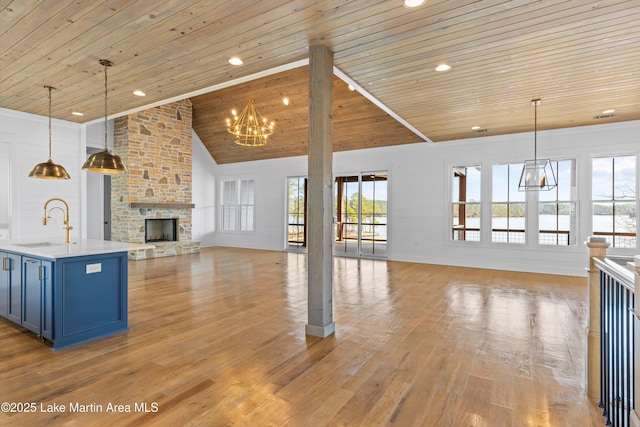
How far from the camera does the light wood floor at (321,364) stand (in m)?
2.11

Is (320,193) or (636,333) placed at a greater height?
(320,193)

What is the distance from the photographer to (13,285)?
3.54 metres

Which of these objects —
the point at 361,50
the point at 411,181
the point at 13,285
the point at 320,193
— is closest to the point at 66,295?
the point at 13,285

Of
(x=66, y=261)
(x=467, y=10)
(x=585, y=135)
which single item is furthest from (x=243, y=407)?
(x=585, y=135)

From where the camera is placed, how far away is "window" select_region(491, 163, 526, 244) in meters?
7.25

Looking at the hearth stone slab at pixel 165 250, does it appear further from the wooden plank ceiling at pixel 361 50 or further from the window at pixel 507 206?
the window at pixel 507 206

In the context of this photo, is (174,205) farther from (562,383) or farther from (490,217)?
(562,383)

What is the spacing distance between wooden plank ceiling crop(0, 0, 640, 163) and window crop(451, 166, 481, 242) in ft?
6.70

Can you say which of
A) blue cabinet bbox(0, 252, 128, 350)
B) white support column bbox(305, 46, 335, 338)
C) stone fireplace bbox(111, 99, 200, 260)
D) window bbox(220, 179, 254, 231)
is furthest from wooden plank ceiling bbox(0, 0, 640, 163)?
window bbox(220, 179, 254, 231)

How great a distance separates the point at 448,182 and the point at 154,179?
24.1 feet

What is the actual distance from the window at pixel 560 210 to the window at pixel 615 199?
0.33 metres

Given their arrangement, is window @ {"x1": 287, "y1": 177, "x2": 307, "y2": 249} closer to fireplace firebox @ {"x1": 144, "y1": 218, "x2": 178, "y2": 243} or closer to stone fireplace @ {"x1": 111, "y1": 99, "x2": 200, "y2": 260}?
stone fireplace @ {"x1": 111, "y1": 99, "x2": 200, "y2": 260}

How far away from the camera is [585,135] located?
657 centimetres

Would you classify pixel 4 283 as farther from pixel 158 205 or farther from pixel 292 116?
pixel 292 116
